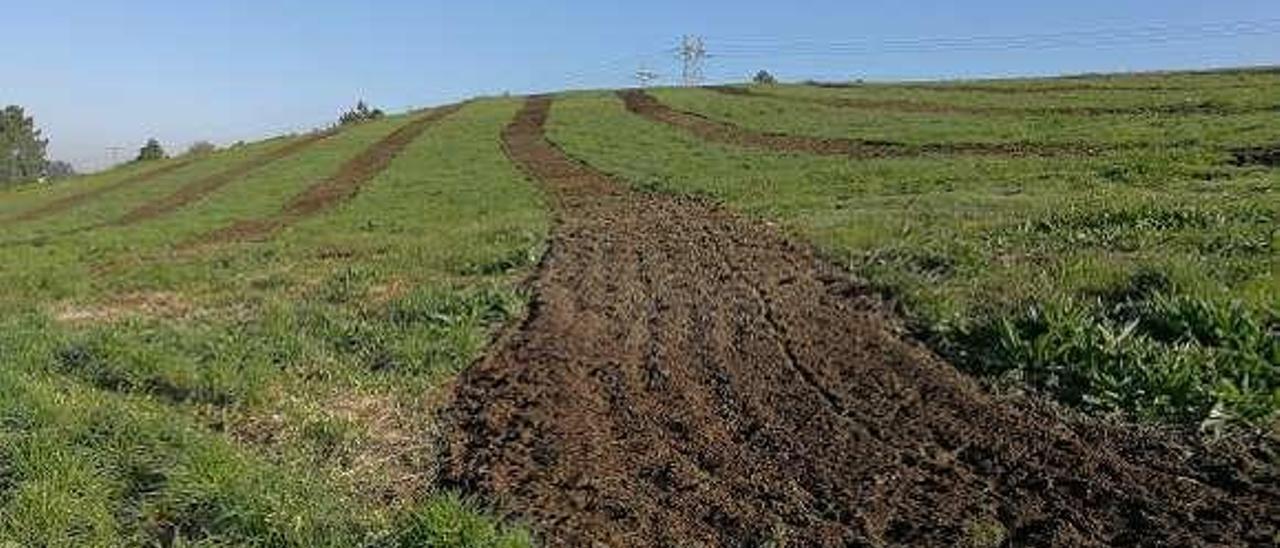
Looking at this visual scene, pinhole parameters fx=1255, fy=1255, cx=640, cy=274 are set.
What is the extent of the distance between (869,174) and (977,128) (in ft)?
37.2

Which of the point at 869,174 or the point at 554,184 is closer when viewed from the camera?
the point at 869,174

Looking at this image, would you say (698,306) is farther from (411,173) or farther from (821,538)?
(411,173)

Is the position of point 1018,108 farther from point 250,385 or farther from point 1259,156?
point 250,385

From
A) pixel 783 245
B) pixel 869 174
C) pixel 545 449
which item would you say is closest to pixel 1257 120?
pixel 869 174

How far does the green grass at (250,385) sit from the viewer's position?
7039 mm

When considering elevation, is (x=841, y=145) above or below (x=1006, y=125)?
below

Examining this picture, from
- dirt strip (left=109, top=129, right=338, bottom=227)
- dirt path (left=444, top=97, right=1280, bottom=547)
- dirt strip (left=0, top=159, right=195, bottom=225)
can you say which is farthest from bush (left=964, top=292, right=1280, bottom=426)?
dirt strip (left=0, top=159, right=195, bottom=225)

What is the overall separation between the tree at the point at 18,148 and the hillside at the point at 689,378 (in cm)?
12424

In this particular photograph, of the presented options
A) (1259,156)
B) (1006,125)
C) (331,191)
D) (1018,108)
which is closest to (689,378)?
(1259,156)

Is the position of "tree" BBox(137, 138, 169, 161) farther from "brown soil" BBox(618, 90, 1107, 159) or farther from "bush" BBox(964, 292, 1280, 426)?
"bush" BBox(964, 292, 1280, 426)

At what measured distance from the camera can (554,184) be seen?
30.0 meters

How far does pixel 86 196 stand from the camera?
152 ft

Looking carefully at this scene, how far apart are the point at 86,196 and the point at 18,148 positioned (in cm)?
10684

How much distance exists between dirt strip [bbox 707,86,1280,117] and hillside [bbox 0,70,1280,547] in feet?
54.0
